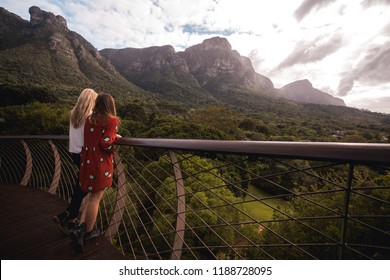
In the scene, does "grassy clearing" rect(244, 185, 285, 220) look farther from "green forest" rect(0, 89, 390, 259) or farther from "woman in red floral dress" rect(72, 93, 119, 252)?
"woman in red floral dress" rect(72, 93, 119, 252)

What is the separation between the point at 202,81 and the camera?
427ft

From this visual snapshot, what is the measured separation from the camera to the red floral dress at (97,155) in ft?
5.89

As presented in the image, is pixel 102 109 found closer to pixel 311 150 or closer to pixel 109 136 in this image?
pixel 109 136

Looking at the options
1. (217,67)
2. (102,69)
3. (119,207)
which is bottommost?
(119,207)

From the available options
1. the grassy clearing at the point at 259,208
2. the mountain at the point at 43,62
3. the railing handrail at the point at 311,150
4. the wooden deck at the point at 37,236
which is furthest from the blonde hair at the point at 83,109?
the mountain at the point at 43,62

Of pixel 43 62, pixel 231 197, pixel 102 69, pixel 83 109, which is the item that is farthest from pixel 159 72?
pixel 83 109

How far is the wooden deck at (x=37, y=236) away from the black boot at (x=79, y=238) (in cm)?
5

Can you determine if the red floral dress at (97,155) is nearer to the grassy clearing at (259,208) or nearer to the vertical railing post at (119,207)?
the vertical railing post at (119,207)

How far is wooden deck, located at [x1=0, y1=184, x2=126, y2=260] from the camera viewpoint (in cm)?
185

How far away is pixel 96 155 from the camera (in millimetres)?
1803

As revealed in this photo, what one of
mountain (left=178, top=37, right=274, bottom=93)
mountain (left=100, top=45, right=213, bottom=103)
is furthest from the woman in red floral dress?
mountain (left=178, top=37, right=274, bottom=93)
